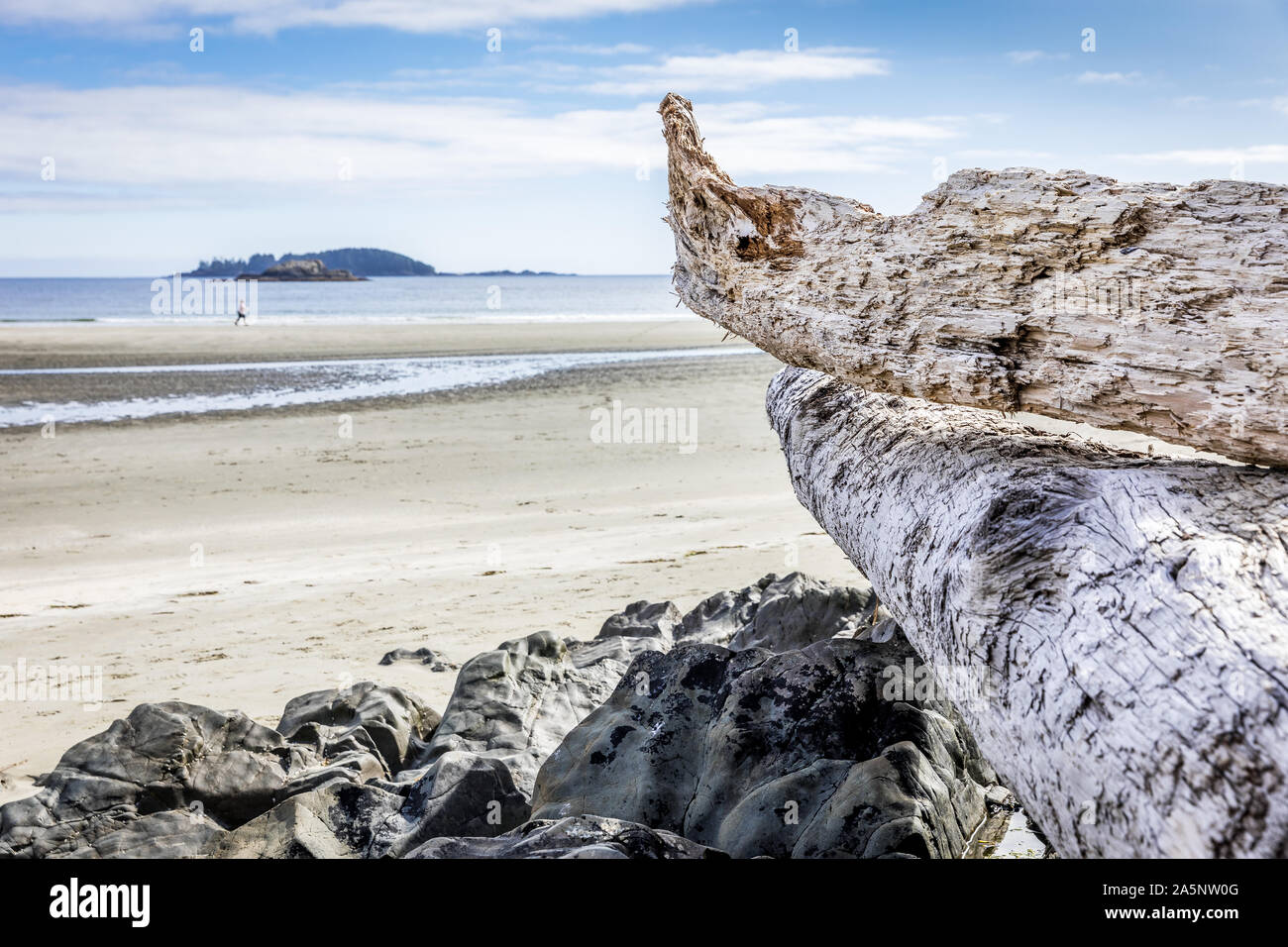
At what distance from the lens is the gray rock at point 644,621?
5.77 meters

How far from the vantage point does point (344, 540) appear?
8.75 metres

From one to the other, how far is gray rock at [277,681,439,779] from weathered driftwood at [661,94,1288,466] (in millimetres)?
2691

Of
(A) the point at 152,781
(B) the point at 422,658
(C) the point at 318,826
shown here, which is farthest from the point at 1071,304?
(B) the point at 422,658

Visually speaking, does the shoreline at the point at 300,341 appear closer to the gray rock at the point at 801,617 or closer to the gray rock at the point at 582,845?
the gray rock at the point at 801,617

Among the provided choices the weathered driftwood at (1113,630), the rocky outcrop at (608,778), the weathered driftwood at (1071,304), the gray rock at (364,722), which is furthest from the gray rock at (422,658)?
the weathered driftwood at (1113,630)

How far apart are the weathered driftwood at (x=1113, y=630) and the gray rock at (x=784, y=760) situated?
0.55 m

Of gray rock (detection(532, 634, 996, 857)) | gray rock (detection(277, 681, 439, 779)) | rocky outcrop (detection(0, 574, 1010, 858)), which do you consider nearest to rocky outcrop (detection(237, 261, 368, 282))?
gray rock (detection(277, 681, 439, 779))

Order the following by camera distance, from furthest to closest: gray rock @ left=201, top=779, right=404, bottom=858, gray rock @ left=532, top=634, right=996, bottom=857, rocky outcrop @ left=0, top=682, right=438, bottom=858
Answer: rocky outcrop @ left=0, top=682, right=438, bottom=858
gray rock @ left=201, top=779, right=404, bottom=858
gray rock @ left=532, top=634, right=996, bottom=857

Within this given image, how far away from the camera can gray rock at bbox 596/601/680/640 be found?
5766mm

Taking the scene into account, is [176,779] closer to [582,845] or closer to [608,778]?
[608,778]

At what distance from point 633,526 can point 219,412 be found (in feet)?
31.2

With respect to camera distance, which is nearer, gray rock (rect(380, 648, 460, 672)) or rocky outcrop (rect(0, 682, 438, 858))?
rocky outcrop (rect(0, 682, 438, 858))

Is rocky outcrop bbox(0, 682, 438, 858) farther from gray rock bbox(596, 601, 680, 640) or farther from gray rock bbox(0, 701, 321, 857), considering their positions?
gray rock bbox(596, 601, 680, 640)
